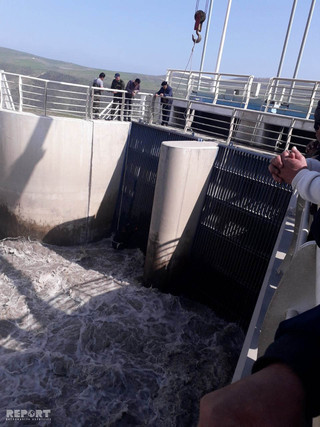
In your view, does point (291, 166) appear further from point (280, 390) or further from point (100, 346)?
point (100, 346)

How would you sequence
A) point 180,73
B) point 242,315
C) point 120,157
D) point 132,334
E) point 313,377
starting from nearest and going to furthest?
point 313,377, point 132,334, point 242,315, point 120,157, point 180,73

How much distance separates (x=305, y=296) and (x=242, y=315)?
22.7 ft

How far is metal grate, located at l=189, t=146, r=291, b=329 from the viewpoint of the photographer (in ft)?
25.6

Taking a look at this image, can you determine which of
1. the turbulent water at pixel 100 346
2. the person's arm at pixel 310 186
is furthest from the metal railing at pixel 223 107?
the person's arm at pixel 310 186

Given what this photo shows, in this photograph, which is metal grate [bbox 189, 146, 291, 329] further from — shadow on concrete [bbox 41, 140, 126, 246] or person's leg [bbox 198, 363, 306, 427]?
person's leg [bbox 198, 363, 306, 427]

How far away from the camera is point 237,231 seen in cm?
827

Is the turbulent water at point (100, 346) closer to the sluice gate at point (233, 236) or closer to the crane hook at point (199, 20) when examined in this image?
the sluice gate at point (233, 236)

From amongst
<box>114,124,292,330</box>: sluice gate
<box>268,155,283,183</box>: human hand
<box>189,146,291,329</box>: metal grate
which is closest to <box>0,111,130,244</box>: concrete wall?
<box>114,124,292,330</box>: sluice gate

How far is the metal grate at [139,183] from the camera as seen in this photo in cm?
1048

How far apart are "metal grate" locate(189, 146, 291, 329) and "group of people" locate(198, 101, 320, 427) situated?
7.20m

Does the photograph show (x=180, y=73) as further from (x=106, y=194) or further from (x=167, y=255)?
(x=167, y=255)

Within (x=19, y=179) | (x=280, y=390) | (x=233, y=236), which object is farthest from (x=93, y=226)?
(x=280, y=390)

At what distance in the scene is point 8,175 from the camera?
1002 cm

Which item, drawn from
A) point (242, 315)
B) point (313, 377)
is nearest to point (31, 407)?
point (242, 315)
